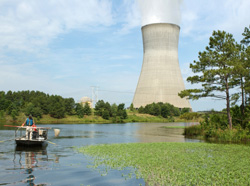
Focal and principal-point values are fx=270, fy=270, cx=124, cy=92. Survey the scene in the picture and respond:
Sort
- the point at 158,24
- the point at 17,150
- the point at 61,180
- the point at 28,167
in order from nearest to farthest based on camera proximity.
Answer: the point at 61,180 < the point at 28,167 < the point at 17,150 < the point at 158,24

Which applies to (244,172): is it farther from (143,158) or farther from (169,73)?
(169,73)

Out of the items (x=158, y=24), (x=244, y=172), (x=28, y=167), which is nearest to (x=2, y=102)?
(x=158, y=24)

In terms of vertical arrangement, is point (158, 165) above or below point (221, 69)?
below

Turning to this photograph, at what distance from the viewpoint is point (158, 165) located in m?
8.96

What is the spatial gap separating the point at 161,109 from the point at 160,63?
1335 cm

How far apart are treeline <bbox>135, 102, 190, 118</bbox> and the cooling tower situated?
3067 mm

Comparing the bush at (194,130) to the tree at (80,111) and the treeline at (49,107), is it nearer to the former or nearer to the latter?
the treeline at (49,107)

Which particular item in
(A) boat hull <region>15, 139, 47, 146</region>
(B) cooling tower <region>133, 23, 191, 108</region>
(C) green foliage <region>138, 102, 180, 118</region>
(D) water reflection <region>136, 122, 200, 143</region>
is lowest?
(D) water reflection <region>136, 122, 200, 143</region>

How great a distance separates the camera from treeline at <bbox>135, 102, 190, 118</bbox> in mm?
57656

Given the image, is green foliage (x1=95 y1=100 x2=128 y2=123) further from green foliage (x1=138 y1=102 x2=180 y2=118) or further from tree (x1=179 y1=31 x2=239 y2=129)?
tree (x1=179 y1=31 x2=239 y2=129)

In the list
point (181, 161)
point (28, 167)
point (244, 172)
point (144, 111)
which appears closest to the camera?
point (244, 172)

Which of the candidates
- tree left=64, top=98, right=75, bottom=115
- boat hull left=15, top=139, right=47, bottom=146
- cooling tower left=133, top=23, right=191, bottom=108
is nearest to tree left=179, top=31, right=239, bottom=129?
boat hull left=15, top=139, right=47, bottom=146

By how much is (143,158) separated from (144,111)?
49477 millimetres

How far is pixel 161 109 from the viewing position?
59.1m
